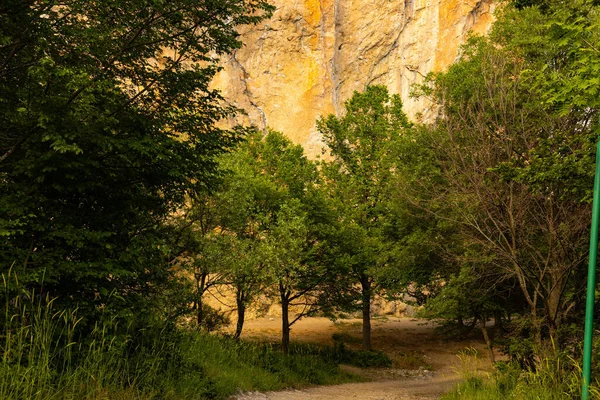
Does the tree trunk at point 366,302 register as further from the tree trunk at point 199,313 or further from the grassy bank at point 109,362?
the grassy bank at point 109,362

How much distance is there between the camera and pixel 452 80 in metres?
18.9

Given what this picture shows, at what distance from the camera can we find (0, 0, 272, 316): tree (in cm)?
580

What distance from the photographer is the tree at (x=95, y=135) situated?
580 centimetres

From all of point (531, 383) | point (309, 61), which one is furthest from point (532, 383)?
point (309, 61)

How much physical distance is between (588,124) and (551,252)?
2.77m

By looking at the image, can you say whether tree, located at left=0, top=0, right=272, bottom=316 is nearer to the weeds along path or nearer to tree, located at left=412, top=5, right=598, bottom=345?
the weeds along path

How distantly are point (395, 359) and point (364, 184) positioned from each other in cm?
912

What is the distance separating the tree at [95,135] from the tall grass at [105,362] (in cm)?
42

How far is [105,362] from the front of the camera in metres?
6.16

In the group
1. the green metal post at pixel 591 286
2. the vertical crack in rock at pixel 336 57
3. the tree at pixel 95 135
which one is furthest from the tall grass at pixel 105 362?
the vertical crack in rock at pixel 336 57

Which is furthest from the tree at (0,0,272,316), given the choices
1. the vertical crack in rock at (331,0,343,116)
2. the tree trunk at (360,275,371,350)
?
the vertical crack in rock at (331,0,343,116)

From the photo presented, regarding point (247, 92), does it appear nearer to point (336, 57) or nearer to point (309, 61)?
point (309, 61)

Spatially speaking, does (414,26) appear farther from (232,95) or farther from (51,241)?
(51,241)

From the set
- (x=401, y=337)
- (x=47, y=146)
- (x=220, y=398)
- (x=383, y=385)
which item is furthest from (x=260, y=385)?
(x=401, y=337)
